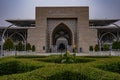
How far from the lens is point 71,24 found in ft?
205

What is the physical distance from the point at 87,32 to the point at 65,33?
48.9 feet

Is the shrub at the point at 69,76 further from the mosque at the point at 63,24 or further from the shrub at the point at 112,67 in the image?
the mosque at the point at 63,24

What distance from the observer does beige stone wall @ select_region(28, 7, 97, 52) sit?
197ft

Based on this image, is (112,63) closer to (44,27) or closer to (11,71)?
(11,71)

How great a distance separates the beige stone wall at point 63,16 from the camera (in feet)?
197

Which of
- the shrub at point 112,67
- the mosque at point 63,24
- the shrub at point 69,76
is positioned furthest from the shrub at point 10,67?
the mosque at point 63,24

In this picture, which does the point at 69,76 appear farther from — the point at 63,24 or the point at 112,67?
the point at 63,24

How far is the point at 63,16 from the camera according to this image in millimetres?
60094

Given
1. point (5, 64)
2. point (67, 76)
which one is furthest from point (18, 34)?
point (67, 76)

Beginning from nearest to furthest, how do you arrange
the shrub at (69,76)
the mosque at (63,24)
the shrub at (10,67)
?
the shrub at (69,76) < the shrub at (10,67) < the mosque at (63,24)

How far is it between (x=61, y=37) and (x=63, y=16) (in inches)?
845

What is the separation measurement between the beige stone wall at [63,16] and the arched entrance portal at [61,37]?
152 inches

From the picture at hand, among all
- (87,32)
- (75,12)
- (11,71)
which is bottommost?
(11,71)

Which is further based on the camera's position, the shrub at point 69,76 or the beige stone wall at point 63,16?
the beige stone wall at point 63,16
